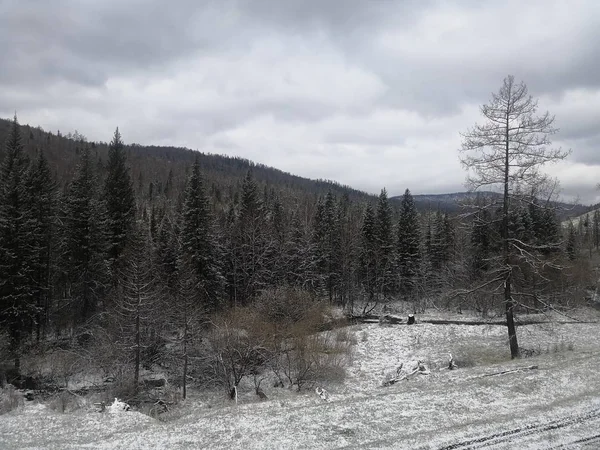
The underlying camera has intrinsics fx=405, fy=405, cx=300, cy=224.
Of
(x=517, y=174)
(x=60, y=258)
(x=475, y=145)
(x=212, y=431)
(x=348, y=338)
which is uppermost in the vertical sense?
(x=475, y=145)

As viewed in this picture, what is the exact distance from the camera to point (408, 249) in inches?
2089

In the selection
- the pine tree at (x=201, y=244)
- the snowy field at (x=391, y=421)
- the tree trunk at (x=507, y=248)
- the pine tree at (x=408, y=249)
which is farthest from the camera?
the pine tree at (x=408, y=249)

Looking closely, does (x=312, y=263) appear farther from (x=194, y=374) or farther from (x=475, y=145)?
(x=475, y=145)

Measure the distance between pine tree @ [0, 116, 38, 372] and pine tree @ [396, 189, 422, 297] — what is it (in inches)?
1563

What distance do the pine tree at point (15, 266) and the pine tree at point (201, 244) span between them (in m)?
10.8

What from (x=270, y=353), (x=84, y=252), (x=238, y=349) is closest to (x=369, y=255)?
(x=270, y=353)

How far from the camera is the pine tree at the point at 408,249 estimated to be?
52469 mm

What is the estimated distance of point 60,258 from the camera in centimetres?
3281

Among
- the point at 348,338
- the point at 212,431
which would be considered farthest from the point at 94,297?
the point at 212,431

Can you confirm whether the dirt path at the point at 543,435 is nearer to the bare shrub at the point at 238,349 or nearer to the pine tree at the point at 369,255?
the bare shrub at the point at 238,349

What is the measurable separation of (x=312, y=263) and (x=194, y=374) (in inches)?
892

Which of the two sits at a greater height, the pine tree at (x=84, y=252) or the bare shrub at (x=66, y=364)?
the pine tree at (x=84, y=252)

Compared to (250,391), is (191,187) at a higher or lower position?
higher

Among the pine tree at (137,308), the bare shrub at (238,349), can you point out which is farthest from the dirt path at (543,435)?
the pine tree at (137,308)
